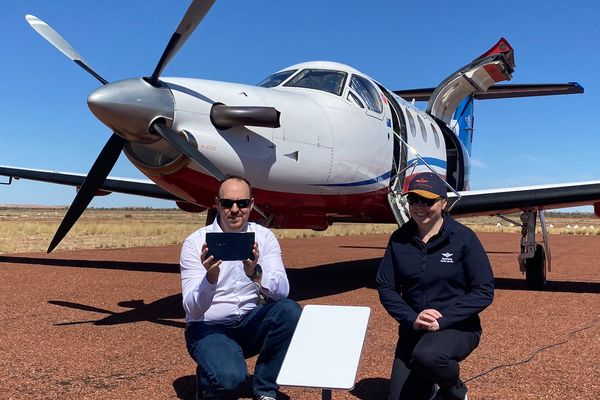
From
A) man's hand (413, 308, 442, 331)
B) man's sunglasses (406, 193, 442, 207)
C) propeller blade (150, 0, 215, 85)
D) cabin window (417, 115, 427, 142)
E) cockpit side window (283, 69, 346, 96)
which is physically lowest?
man's hand (413, 308, 442, 331)

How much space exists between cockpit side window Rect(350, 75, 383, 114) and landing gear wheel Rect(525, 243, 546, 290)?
405 centimetres

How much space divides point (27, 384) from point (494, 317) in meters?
5.40

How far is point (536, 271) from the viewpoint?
411 inches

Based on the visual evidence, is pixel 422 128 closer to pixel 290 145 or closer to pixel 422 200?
pixel 290 145

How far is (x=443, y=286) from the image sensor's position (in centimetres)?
363

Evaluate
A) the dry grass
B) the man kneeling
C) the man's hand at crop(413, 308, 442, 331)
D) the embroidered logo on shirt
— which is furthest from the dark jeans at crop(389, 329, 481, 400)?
the dry grass

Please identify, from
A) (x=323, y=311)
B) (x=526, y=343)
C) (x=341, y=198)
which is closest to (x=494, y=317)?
(x=526, y=343)

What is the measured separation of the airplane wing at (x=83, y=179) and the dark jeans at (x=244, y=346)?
8.69 m

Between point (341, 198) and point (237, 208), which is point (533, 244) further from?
point (237, 208)

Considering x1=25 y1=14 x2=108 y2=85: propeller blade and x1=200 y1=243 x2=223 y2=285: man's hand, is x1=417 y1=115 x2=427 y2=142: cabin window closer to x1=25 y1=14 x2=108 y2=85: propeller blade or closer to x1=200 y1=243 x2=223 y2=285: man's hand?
x1=25 y1=14 x2=108 y2=85: propeller blade

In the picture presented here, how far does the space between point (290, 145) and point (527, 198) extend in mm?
5220

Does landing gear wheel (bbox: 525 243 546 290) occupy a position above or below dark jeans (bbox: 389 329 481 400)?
below

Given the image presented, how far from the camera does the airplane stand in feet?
19.7

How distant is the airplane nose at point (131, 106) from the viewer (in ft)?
18.3
